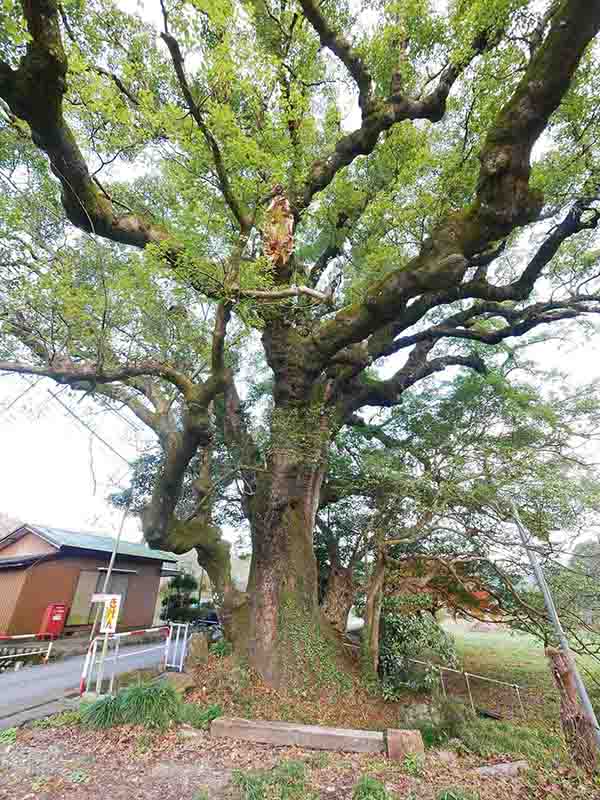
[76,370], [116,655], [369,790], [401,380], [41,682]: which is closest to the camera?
[369,790]

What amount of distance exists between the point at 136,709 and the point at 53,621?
Result: 8.47m

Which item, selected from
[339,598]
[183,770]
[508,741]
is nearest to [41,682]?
[183,770]

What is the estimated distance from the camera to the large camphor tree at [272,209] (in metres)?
4.13

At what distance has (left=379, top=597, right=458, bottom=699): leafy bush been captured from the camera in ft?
19.0

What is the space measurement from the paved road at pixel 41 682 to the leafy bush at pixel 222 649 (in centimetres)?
231

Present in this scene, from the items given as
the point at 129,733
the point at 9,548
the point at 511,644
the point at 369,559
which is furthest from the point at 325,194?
the point at 511,644

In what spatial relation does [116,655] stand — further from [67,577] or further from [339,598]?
[67,577]

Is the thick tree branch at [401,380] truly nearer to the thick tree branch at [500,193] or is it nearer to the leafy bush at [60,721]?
the thick tree branch at [500,193]

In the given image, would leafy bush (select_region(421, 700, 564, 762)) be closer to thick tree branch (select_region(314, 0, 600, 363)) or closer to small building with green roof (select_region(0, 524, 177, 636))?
thick tree branch (select_region(314, 0, 600, 363))

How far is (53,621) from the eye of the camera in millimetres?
10320

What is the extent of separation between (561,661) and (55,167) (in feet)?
24.2

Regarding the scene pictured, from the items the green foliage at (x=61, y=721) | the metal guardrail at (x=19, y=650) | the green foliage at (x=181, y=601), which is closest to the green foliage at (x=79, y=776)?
the green foliage at (x=61, y=721)

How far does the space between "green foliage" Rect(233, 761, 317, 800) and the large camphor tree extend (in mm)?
2081

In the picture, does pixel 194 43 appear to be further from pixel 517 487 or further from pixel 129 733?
pixel 129 733
